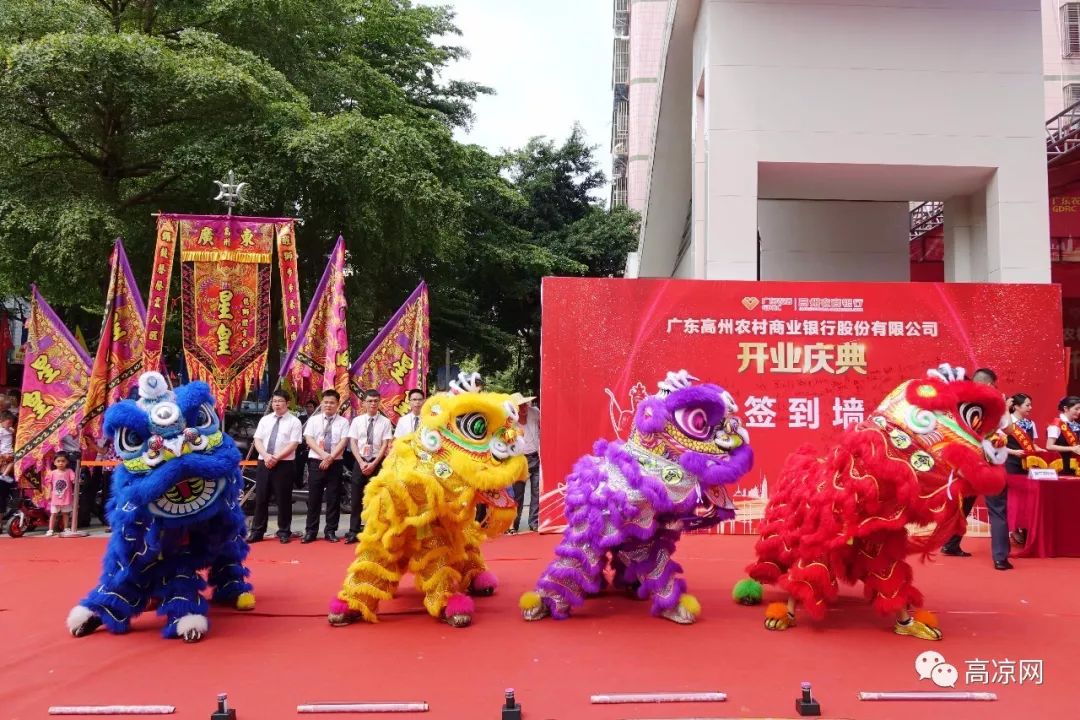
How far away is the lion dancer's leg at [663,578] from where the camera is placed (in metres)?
4.01

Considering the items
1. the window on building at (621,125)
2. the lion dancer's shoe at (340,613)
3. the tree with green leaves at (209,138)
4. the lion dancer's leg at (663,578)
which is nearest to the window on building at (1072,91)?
the window on building at (621,125)

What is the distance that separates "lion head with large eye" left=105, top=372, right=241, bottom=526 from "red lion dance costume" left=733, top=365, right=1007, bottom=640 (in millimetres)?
2740

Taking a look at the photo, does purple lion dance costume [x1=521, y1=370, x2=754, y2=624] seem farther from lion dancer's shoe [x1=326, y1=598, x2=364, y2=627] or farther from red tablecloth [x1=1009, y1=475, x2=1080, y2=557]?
red tablecloth [x1=1009, y1=475, x2=1080, y2=557]

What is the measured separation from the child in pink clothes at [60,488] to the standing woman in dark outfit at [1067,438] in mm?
7822

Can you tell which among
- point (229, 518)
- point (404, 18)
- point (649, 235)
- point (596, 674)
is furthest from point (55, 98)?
point (649, 235)

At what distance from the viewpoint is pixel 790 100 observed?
8.27 m

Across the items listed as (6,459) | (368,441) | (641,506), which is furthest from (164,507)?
(6,459)

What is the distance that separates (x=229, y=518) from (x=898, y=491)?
10.4 feet

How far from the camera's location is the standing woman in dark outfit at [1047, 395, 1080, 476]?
5.79m

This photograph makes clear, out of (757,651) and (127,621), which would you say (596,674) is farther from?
(127,621)

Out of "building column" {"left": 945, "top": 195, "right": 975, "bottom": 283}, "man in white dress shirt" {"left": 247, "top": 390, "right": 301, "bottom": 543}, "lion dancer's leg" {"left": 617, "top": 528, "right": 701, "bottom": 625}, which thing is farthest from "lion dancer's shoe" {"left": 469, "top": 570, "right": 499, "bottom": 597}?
"building column" {"left": 945, "top": 195, "right": 975, "bottom": 283}

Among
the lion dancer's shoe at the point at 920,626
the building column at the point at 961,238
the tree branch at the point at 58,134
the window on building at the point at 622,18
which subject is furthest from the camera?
the window on building at the point at 622,18

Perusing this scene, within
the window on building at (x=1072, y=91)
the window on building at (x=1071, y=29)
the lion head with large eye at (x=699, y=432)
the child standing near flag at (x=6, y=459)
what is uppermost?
the window on building at (x=1071, y=29)

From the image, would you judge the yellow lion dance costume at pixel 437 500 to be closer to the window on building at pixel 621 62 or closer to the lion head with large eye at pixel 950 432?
the lion head with large eye at pixel 950 432
